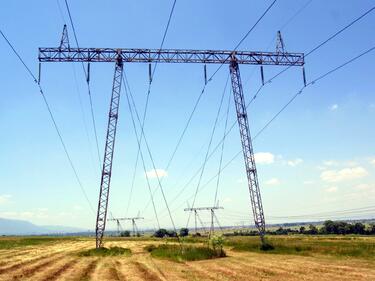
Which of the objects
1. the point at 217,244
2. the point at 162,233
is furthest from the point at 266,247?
the point at 162,233

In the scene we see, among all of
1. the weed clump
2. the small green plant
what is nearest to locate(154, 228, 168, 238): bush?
the weed clump

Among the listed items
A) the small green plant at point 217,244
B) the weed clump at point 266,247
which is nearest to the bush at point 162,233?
the weed clump at point 266,247

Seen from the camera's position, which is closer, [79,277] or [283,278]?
[283,278]

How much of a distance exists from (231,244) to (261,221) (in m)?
10.7

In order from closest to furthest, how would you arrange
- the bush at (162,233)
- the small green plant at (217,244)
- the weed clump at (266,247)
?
1. the small green plant at (217,244)
2. the weed clump at (266,247)
3. the bush at (162,233)

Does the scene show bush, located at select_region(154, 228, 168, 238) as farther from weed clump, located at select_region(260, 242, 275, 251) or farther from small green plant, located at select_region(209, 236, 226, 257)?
small green plant, located at select_region(209, 236, 226, 257)

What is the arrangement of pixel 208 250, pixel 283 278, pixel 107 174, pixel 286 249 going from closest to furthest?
pixel 283 278 → pixel 208 250 → pixel 286 249 → pixel 107 174

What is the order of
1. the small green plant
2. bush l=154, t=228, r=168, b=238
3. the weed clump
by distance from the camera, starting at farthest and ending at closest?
bush l=154, t=228, r=168, b=238 → the weed clump → the small green plant

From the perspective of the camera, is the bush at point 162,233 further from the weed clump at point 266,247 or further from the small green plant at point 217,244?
the small green plant at point 217,244

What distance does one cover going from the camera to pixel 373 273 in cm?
2759

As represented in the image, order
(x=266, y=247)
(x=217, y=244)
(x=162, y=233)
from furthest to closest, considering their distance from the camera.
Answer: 1. (x=162, y=233)
2. (x=266, y=247)
3. (x=217, y=244)

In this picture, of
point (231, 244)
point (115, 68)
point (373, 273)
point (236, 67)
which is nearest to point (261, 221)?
point (231, 244)

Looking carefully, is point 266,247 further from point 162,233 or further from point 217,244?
point 162,233

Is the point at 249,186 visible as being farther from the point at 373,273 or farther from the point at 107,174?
the point at 373,273
